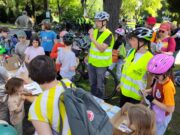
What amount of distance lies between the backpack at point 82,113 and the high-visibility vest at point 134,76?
4.91 ft

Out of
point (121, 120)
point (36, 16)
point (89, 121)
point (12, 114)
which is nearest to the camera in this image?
point (89, 121)

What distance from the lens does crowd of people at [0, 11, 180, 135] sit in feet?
7.18

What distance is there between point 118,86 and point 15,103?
1.41 m

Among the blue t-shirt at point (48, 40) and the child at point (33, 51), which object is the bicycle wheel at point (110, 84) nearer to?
the child at point (33, 51)

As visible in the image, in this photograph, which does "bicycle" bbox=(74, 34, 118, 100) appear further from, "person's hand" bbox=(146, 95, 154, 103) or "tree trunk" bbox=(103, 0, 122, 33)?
"person's hand" bbox=(146, 95, 154, 103)

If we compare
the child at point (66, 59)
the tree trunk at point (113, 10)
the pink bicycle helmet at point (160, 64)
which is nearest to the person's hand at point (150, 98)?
the pink bicycle helmet at point (160, 64)

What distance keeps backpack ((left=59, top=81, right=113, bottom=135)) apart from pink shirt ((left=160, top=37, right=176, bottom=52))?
3944 mm

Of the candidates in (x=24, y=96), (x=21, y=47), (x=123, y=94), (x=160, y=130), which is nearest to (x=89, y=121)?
(x=160, y=130)

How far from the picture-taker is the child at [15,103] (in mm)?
3783

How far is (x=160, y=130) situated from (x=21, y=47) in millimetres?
4022

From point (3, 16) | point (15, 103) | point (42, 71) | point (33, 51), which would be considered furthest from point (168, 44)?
point (3, 16)

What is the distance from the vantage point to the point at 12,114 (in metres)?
3.79

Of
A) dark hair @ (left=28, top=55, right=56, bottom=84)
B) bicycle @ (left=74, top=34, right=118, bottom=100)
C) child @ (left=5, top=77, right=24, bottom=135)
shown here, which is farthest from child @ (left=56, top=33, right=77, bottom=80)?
dark hair @ (left=28, top=55, right=56, bottom=84)

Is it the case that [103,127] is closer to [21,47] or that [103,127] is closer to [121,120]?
[121,120]
